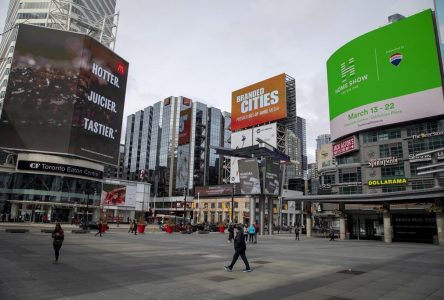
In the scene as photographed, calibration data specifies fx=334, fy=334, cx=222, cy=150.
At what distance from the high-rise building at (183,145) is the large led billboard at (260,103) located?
35.6 m

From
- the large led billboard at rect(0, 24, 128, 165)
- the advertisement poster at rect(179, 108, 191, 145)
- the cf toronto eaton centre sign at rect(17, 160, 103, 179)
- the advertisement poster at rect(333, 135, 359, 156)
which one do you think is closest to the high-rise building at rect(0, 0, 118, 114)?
the large led billboard at rect(0, 24, 128, 165)

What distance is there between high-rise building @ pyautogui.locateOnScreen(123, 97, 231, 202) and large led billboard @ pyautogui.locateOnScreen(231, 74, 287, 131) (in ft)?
117

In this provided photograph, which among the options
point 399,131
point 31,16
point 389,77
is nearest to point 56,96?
point 31,16

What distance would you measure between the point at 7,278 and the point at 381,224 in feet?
172

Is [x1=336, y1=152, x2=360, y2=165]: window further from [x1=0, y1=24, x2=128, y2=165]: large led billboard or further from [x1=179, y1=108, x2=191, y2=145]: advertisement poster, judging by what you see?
[x1=179, y1=108, x2=191, y2=145]: advertisement poster

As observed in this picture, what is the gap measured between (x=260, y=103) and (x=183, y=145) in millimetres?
54216

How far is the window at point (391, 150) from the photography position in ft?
181

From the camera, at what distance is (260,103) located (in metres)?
99.2

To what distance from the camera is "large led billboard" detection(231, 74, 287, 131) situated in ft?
305

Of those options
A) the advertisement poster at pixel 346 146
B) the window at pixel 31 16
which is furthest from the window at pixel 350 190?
the window at pixel 31 16

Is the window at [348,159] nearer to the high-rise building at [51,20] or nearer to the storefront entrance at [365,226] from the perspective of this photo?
the storefront entrance at [365,226]

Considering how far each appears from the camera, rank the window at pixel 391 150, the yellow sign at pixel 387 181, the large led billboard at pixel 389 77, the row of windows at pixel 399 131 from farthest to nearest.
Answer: the window at pixel 391 150, the yellow sign at pixel 387 181, the row of windows at pixel 399 131, the large led billboard at pixel 389 77

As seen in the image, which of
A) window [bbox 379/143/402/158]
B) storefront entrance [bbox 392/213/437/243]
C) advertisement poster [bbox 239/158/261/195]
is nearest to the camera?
storefront entrance [bbox 392/213/437/243]

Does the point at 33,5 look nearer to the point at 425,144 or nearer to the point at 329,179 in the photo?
the point at 329,179
